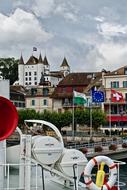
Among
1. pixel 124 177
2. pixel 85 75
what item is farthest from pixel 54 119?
pixel 124 177

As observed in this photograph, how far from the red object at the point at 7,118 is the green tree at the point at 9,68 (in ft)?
456

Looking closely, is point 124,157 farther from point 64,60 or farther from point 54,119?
point 64,60

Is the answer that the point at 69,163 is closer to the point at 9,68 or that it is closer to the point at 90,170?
the point at 90,170

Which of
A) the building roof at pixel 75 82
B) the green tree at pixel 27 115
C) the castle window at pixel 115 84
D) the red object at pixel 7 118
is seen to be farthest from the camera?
the building roof at pixel 75 82

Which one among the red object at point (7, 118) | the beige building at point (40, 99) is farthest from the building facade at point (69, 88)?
the red object at point (7, 118)

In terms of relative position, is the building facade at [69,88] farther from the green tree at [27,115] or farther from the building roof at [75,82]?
the green tree at [27,115]

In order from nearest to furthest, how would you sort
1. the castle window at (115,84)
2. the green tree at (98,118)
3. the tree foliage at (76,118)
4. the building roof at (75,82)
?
1. the green tree at (98,118)
2. the tree foliage at (76,118)
3. the castle window at (115,84)
4. the building roof at (75,82)

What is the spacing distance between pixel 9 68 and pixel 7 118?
14788cm

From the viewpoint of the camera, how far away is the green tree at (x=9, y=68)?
152 m

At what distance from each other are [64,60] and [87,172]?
175 meters

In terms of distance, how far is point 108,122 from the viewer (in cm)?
9469

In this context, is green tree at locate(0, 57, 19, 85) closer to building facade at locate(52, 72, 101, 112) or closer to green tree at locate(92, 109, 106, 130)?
building facade at locate(52, 72, 101, 112)

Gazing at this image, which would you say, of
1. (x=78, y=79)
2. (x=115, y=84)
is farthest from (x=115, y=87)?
(x=78, y=79)

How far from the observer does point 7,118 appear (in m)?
12.2
